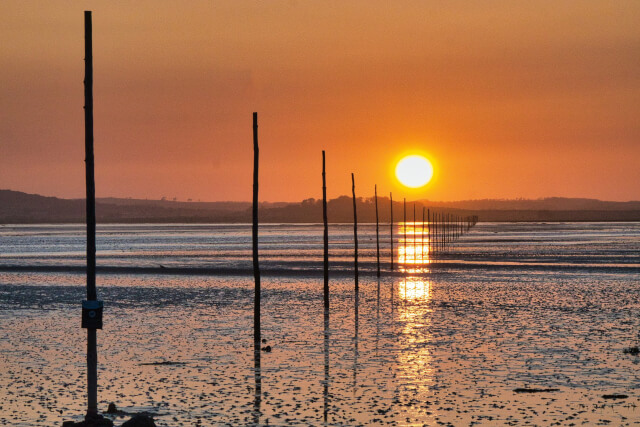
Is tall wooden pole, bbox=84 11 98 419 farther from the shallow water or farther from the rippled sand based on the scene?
the shallow water

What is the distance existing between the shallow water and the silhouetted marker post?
1089mm

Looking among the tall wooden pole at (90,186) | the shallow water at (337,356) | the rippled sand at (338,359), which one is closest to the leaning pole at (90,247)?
the tall wooden pole at (90,186)

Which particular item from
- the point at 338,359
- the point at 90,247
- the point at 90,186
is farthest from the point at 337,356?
the point at 90,186

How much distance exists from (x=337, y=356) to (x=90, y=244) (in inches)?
347

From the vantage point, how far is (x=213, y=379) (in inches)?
787

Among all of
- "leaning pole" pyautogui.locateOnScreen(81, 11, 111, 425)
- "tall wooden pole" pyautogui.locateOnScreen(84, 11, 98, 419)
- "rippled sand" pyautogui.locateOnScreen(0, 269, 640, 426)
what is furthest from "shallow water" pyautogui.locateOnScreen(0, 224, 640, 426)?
"tall wooden pole" pyautogui.locateOnScreen(84, 11, 98, 419)

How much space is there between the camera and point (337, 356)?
23047mm

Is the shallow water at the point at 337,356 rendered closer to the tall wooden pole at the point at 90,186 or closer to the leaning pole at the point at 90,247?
the leaning pole at the point at 90,247

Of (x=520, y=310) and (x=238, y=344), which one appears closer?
(x=238, y=344)

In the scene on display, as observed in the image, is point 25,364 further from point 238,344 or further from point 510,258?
point 510,258

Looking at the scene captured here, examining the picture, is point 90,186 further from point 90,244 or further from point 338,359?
point 338,359

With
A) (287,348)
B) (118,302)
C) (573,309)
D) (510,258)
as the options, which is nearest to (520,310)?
(573,309)

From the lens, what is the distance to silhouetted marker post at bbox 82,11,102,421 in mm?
15672

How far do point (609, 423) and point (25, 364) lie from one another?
1327 cm
